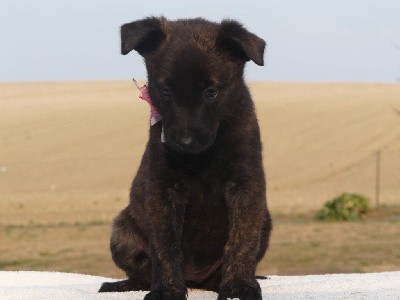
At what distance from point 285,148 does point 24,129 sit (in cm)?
1647

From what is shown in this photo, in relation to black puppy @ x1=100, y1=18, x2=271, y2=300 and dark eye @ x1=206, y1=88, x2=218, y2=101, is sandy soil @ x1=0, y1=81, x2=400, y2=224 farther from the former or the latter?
dark eye @ x1=206, y1=88, x2=218, y2=101

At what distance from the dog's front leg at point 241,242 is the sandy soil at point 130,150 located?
71.8 feet

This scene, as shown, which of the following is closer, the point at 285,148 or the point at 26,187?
the point at 26,187

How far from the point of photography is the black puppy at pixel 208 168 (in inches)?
203

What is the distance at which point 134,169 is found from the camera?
44.2 meters

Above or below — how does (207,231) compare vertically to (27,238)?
above

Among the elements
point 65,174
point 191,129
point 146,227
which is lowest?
point 65,174

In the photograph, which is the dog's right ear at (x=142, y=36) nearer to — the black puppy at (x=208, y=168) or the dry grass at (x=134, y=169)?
the black puppy at (x=208, y=168)

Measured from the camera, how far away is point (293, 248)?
59.8 feet

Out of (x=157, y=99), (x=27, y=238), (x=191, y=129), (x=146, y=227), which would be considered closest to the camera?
(x=191, y=129)

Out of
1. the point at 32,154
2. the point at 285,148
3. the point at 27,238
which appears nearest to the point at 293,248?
the point at 27,238

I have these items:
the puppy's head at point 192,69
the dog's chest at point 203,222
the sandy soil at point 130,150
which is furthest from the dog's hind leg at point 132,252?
the sandy soil at point 130,150

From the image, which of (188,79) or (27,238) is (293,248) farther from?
(188,79)

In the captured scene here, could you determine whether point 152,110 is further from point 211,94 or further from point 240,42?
point 240,42
